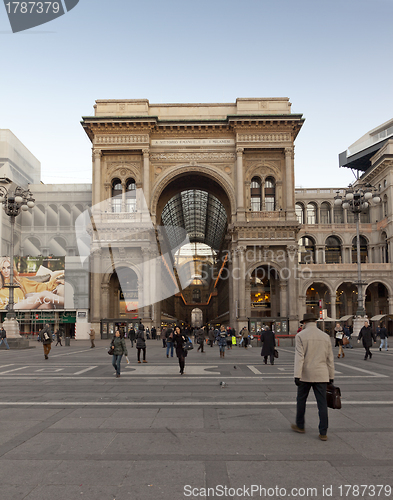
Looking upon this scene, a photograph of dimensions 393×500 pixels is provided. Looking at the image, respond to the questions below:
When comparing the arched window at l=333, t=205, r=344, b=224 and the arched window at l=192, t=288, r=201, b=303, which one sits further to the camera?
Result: the arched window at l=192, t=288, r=201, b=303

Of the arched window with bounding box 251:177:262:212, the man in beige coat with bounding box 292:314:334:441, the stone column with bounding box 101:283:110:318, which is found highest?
the arched window with bounding box 251:177:262:212

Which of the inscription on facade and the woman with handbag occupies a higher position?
the inscription on facade

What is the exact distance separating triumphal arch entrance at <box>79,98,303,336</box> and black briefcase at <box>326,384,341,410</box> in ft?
140

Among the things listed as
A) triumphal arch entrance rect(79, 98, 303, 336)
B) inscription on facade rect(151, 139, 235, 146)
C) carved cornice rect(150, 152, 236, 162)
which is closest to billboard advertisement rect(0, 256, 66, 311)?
triumphal arch entrance rect(79, 98, 303, 336)

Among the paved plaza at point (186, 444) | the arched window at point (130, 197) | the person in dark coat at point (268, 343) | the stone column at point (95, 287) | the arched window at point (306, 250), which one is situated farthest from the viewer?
the arched window at point (306, 250)

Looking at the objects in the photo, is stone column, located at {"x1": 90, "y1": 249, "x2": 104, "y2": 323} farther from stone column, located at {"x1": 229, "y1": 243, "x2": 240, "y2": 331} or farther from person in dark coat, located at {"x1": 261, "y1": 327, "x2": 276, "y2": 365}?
person in dark coat, located at {"x1": 261, "y1": 327, "x2": 276, "y2": 365}

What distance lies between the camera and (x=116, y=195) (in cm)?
5444

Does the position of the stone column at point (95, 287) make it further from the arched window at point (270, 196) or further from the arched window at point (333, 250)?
the arched window at point (333, 250)

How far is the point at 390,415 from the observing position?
920cm

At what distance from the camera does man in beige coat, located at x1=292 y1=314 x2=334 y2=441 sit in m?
7.21

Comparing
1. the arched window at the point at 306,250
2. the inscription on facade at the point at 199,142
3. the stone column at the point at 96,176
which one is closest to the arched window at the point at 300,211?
the arched window at the point at 306,250

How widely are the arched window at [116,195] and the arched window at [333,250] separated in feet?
105

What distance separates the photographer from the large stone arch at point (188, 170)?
52.9m

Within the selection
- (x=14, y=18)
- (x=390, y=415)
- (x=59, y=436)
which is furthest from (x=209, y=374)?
(x=14, y=18)
